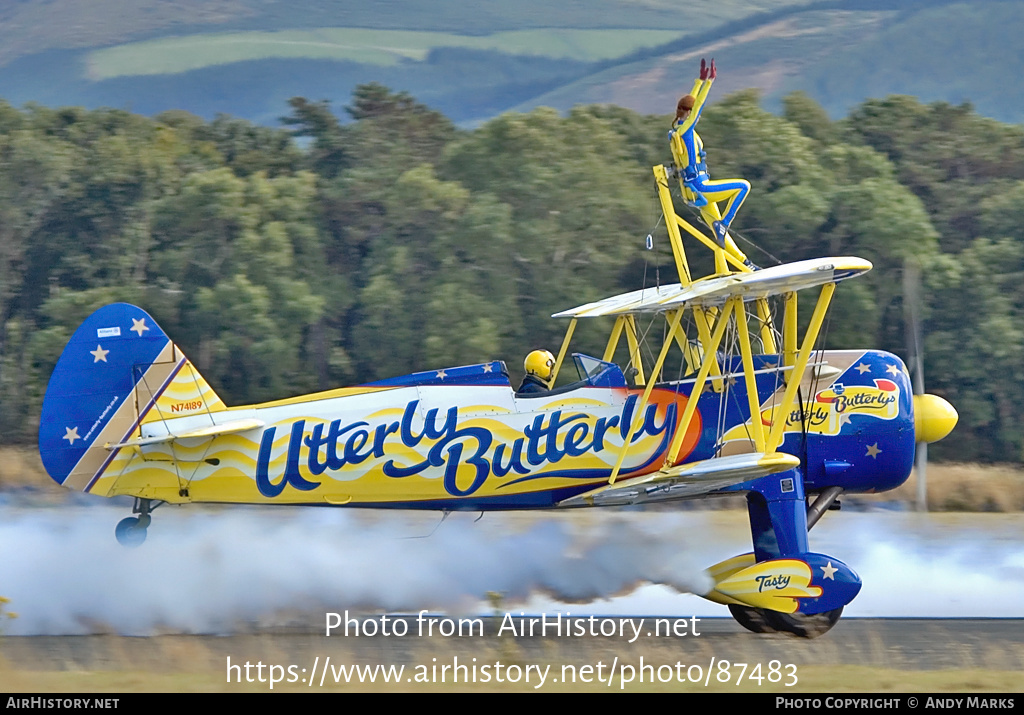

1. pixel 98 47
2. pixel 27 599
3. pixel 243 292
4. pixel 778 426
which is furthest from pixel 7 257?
pixel 98 47

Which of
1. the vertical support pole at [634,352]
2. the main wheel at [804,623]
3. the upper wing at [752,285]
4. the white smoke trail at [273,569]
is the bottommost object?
the main wheel at [804,623]

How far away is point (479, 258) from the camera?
1873 centimetres

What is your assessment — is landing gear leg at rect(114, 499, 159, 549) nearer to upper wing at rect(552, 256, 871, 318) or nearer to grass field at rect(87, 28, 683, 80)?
upper wing at rect(552, 256, 871, 318)

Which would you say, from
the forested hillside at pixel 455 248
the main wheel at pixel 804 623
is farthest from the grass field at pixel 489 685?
the forested hillside at pixel 455 248

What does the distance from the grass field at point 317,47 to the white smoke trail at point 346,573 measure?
28281 mm

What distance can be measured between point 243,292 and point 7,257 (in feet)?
18.4

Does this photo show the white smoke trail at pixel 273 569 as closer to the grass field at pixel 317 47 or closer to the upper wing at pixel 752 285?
the upper wing at pixel 752 285

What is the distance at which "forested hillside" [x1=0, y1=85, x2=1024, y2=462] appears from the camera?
1833 centimetres

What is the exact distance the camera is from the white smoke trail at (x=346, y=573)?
9406 mm

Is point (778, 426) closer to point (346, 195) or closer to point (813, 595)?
point (813, 595)

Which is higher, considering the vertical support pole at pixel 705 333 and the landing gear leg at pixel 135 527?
the vertical support pole at pixel 705 333

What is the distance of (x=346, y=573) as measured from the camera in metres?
9.87

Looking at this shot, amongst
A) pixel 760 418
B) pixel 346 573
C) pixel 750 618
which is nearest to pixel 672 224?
pixel 760 418

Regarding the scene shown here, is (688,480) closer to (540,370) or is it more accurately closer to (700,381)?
(700,381)
